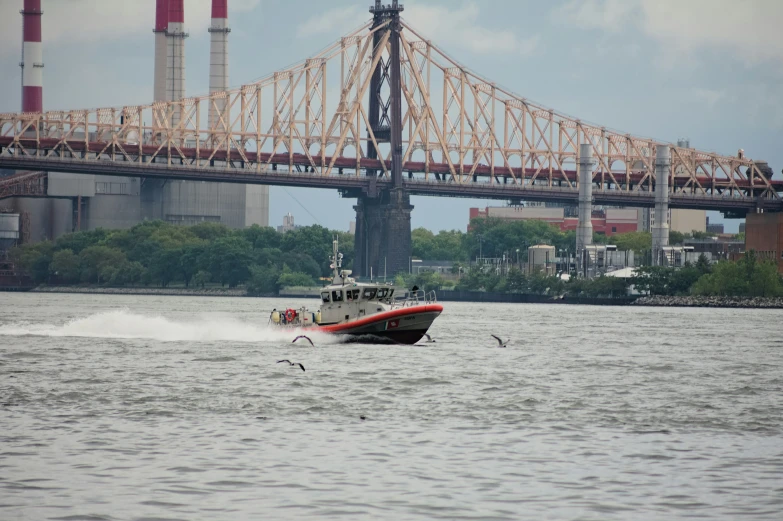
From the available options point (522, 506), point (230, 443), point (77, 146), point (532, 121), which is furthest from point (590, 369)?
point (532, 121)

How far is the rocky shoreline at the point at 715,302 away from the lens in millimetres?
146750

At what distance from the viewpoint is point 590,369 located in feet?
170

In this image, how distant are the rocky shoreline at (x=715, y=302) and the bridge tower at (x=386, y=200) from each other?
3323 cm

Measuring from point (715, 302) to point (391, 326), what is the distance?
98.3 metres

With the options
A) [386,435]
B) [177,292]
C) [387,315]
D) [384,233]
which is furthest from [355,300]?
[177,292]

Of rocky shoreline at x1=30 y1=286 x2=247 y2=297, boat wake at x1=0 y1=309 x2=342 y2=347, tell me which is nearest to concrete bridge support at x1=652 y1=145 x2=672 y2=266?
rocky shoreline at x1=30 y1=286 x2=247 y2=297

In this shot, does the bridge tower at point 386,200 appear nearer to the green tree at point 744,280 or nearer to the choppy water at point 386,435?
the green tree at point 744,280

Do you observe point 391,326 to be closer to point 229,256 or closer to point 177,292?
point 229,256

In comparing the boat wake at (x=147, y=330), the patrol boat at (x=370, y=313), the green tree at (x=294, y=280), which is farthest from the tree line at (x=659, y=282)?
the patrol boat at (x=370, y=313)

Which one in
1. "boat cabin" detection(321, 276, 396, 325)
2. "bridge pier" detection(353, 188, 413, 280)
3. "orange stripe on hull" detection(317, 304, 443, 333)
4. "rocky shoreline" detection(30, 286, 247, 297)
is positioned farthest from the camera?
"rocky shoreline" detection(30, 286, 247, 297)

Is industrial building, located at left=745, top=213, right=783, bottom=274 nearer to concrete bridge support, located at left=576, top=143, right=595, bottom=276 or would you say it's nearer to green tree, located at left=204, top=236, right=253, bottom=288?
concrete bridge support, located at left=576, top=143, right=595, bottom=276

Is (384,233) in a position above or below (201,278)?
above

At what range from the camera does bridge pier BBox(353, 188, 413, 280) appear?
17688cm

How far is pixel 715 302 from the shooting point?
494 feet
